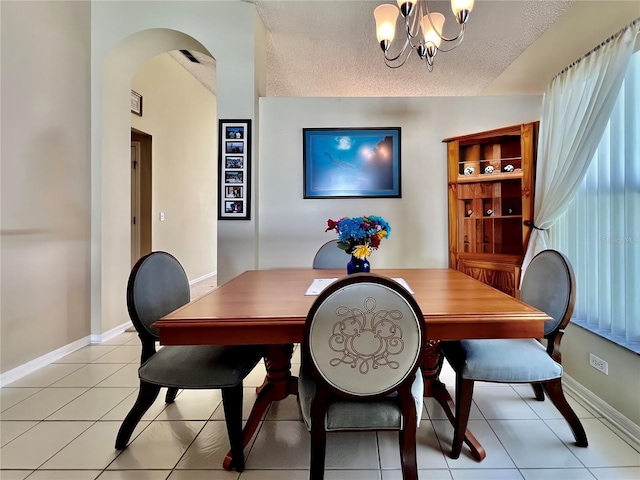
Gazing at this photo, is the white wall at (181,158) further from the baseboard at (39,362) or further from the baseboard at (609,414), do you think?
the baseboard at (609,414)

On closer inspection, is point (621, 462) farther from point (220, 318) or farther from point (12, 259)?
point (12, 259)

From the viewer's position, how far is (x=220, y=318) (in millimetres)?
1157

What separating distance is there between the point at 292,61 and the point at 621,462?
414 centimetres

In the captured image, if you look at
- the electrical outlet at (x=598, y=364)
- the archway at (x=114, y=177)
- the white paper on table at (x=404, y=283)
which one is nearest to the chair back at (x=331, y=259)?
the white paper on table at (x=404, y=283)

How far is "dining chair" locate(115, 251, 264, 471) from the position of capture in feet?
4.53

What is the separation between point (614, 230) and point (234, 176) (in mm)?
2787

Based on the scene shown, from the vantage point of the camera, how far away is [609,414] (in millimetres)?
1758

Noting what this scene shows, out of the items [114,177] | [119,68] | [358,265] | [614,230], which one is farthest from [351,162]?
[119,68]

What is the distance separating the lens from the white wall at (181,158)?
4.21 metres

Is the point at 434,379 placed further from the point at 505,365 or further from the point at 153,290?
the point at 153,290

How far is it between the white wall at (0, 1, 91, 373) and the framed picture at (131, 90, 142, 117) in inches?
35.1

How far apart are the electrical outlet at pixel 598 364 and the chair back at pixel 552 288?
1.91 feet

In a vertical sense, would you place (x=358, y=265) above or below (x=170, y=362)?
above

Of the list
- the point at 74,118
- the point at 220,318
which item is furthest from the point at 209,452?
the point at 74,118
